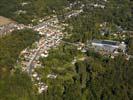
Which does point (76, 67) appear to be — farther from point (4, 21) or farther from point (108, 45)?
point (4, 21)

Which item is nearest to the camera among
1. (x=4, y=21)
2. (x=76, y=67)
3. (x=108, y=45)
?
(x=76, y=67)

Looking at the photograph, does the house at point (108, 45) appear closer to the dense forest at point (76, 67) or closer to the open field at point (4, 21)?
the dense forest at point (76, 67)

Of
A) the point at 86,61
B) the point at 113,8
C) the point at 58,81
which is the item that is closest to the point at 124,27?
the point at 113,8

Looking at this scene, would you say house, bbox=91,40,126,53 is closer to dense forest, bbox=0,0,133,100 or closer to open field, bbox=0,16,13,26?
dense forest, bbox=0,0,133,100

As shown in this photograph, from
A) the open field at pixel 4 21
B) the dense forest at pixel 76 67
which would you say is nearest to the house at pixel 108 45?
the dense forest at pixel 76 67

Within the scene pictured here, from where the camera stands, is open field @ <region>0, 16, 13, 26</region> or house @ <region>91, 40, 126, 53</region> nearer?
house @ <region>91, 40, 126, 53</region>

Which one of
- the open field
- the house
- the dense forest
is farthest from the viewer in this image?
the open field

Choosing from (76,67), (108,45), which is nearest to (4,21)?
(108,45)

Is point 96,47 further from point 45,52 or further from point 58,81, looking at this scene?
point 58,81

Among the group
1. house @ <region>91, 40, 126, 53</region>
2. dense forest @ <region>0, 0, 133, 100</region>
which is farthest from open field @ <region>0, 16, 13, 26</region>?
house @ <region>91, 40, 126, 53</region>
